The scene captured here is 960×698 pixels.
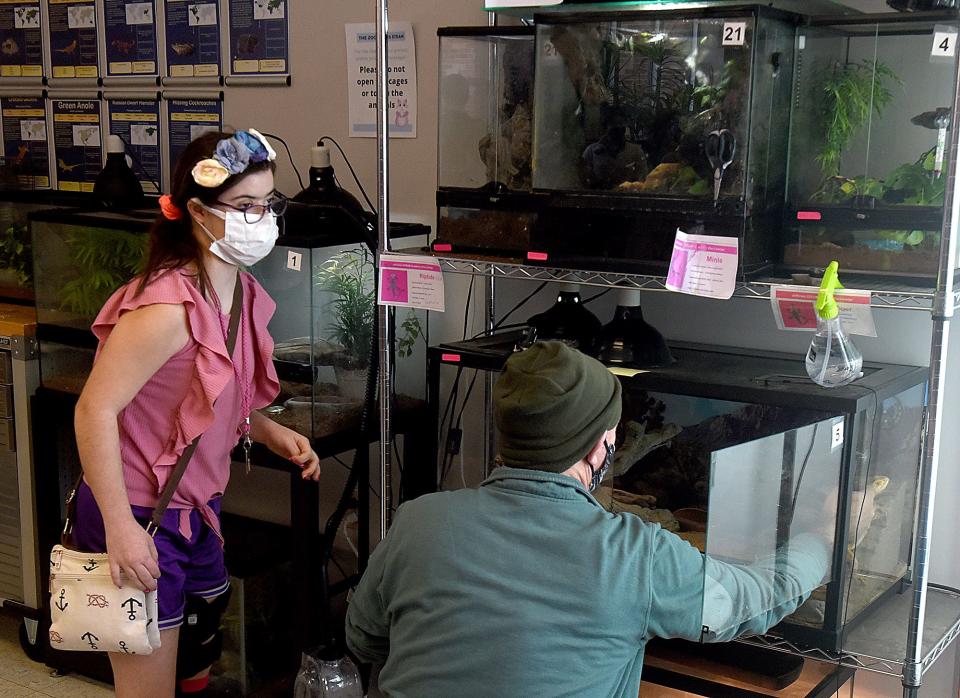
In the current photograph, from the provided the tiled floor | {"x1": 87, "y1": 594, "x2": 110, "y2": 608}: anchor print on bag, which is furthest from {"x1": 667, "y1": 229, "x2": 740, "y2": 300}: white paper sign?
the tiled floor

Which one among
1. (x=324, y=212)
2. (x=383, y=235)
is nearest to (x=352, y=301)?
(x=324, y=212)

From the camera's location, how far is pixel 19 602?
3230 mm

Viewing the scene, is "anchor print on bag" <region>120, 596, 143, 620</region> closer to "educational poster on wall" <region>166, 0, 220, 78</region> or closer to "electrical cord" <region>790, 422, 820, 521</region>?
"electrical cord" <region>790, 422, 820, 521</region>

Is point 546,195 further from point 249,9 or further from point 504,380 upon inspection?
point 249,9

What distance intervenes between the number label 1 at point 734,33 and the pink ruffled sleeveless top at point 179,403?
107cm

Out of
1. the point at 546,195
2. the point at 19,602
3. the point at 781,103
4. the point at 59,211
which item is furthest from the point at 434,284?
the point at 19,602

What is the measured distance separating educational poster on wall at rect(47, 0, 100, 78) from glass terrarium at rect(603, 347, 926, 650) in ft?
7.79

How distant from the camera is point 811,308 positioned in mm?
1916

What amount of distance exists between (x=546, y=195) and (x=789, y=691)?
1.05m

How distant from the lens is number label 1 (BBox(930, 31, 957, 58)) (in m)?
1.88

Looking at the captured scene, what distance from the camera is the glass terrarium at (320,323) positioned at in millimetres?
2660

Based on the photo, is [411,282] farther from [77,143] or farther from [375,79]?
[77,143]

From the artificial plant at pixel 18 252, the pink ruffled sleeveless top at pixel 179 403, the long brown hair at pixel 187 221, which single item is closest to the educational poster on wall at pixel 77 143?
the artificial plant at pixel 18 252

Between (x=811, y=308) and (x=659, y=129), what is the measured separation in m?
0.43
